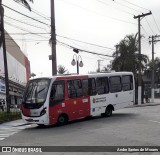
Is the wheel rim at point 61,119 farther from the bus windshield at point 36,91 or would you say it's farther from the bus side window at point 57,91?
the bus windshield at point 36,91

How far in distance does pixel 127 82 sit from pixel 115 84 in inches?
62.5

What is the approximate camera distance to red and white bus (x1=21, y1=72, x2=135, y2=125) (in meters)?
19.6

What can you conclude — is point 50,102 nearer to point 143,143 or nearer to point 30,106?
point 30,106

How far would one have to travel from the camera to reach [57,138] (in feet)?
49.6

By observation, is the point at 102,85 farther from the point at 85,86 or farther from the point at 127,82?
the point at 127,82

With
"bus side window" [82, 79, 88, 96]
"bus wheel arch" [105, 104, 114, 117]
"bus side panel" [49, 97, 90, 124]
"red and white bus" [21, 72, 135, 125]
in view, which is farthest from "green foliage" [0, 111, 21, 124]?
"bus wheel arch" [105, 104, 114, 117]

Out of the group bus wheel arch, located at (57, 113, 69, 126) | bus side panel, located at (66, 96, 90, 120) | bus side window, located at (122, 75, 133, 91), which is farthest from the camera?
bus side window, located at (122, 75, 133, 91)

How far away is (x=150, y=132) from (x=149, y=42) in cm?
4581

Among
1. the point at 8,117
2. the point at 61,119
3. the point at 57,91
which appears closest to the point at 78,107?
the point at 61,119

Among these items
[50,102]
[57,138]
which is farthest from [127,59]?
[57,138]

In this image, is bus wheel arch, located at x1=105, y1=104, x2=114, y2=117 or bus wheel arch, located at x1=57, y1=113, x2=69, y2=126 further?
bus wheel arch, located at x1=105, y1=104, x2=114, y2=117

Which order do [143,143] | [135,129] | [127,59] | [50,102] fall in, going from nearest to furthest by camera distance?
[143,143] < [135,129] < [50,102] < [127,59]

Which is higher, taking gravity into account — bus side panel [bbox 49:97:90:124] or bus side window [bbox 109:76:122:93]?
bus side window [bbox 109:76:122:93]

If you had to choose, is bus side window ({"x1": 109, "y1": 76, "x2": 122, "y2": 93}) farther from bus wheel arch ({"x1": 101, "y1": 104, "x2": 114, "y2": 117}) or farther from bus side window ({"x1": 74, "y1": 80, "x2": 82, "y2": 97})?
bus side window ({"x1": 74, "y1": 80, "x2": 82, "y2": 97})
